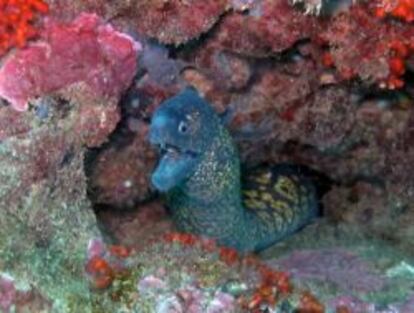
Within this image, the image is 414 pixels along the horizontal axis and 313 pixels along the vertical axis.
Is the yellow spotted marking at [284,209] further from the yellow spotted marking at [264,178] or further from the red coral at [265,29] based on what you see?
the red coral at [265,29]

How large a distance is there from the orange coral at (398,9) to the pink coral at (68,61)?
1.91m

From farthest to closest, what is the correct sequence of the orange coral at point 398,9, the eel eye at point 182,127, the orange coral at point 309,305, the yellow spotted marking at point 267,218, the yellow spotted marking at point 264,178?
1. the yellow spotted marking at point 264,178
2. the yellow spotted marking at point 267,218
3. the eel eye at point 182,127
4. the orange coral at point 398,9
5. the orange coral at point 309,305

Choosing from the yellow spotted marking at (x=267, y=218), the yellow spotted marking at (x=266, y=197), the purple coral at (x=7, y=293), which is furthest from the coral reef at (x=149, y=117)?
the yellow spotted marking at (x=266, y=197)

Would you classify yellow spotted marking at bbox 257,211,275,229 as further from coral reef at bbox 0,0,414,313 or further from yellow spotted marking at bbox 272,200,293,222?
coral reef at bbox 0,0,414,313

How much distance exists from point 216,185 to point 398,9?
2071mm

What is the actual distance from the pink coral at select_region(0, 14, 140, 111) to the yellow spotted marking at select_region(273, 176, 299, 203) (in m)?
2.58

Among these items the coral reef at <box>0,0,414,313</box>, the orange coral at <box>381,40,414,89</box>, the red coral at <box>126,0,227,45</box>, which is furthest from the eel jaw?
the orange coral at <box>381,40,414,89</box>

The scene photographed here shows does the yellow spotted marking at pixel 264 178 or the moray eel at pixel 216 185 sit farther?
the yellow spotted marking at pixel 264 178

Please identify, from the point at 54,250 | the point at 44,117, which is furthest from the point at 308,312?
the point at 44,117

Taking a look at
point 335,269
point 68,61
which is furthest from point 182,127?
point 335,269

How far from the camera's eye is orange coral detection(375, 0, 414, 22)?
4.01 metres

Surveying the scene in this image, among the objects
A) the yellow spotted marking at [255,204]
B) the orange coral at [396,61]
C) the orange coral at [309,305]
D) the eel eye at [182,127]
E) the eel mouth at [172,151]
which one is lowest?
the yellow spotted marking at [255,204]

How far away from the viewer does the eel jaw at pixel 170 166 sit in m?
4.31

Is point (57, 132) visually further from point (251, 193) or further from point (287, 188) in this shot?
point (287, 188)
